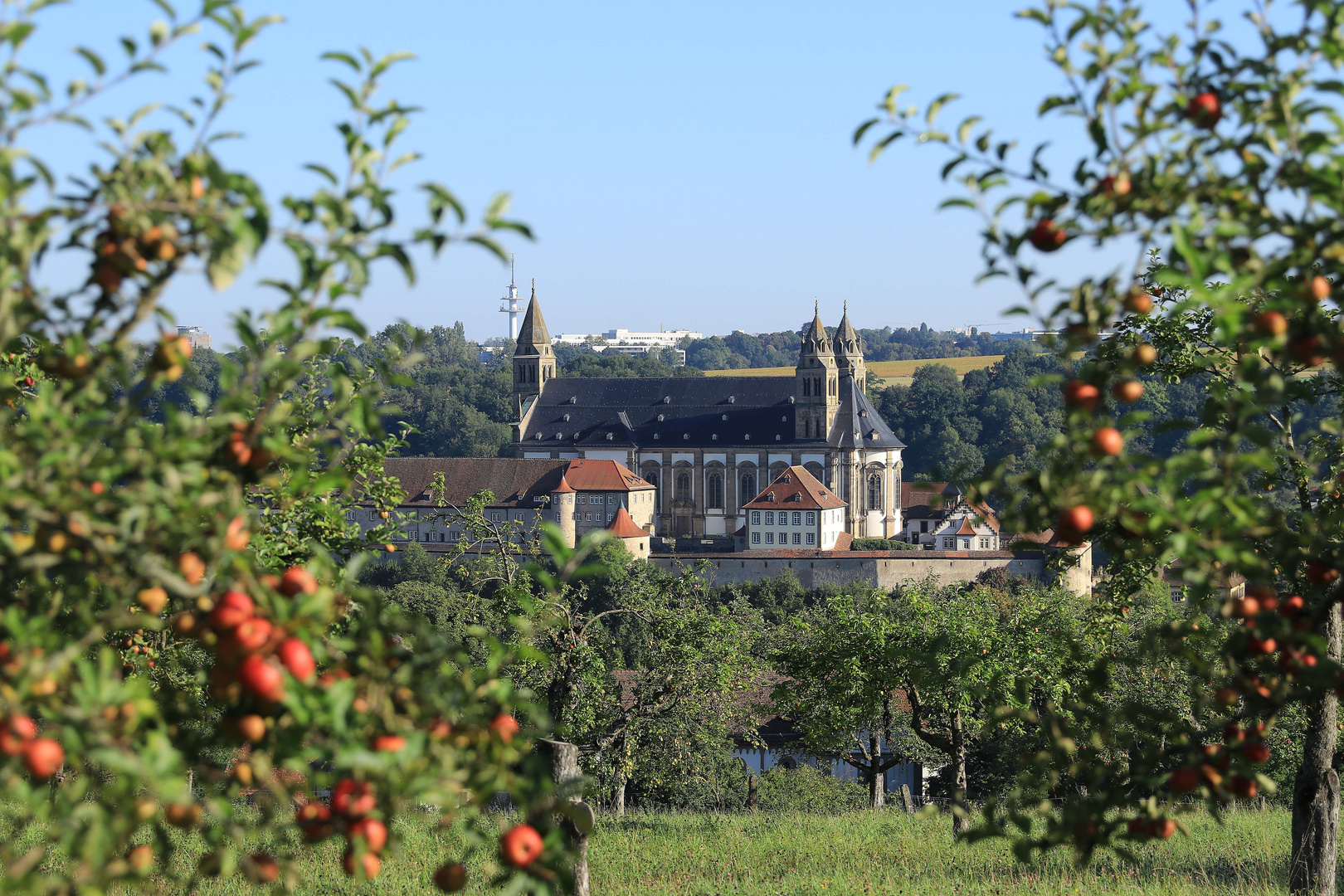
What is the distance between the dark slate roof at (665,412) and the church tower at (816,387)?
0.83 meters

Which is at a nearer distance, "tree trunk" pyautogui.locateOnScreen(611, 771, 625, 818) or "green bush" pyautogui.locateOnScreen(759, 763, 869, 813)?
"tree trunk" pyautogui.locateOnScreen(611, 771, 625, 818)

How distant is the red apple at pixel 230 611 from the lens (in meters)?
2.83

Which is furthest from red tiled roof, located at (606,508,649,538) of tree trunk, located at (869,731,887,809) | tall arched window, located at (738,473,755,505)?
tree trunk, located at (869,731,887,809)

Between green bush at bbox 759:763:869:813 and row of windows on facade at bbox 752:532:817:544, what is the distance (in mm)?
45662

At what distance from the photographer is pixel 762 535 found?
270 feet

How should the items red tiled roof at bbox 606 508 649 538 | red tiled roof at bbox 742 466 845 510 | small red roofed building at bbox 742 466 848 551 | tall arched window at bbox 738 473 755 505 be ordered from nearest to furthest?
1. red tiled roof at bbox 606 508 649 538
2. small red roofed building at bbox 742 466 848 551
3. red tiled roof at bbox 742 466 845 510
4. tall arched window at bbox 738 473 755 505

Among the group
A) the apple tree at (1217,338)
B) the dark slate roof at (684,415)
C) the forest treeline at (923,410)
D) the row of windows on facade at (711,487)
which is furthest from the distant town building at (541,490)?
the apple tree at (1217,338)

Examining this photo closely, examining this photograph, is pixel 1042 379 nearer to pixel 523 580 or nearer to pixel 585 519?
pixel 523 580

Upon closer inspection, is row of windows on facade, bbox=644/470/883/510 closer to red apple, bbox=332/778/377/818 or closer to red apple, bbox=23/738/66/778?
red apple, bbox=332/778/377/818

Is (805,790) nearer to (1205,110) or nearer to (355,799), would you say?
(1205,110)

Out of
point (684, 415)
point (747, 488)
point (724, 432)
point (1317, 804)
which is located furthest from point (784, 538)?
point (1317, 804)

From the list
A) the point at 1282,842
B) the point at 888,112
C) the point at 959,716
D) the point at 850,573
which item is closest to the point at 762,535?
the point at 850,573

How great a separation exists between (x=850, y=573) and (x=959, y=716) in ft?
176

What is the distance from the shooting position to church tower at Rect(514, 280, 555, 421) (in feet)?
334
